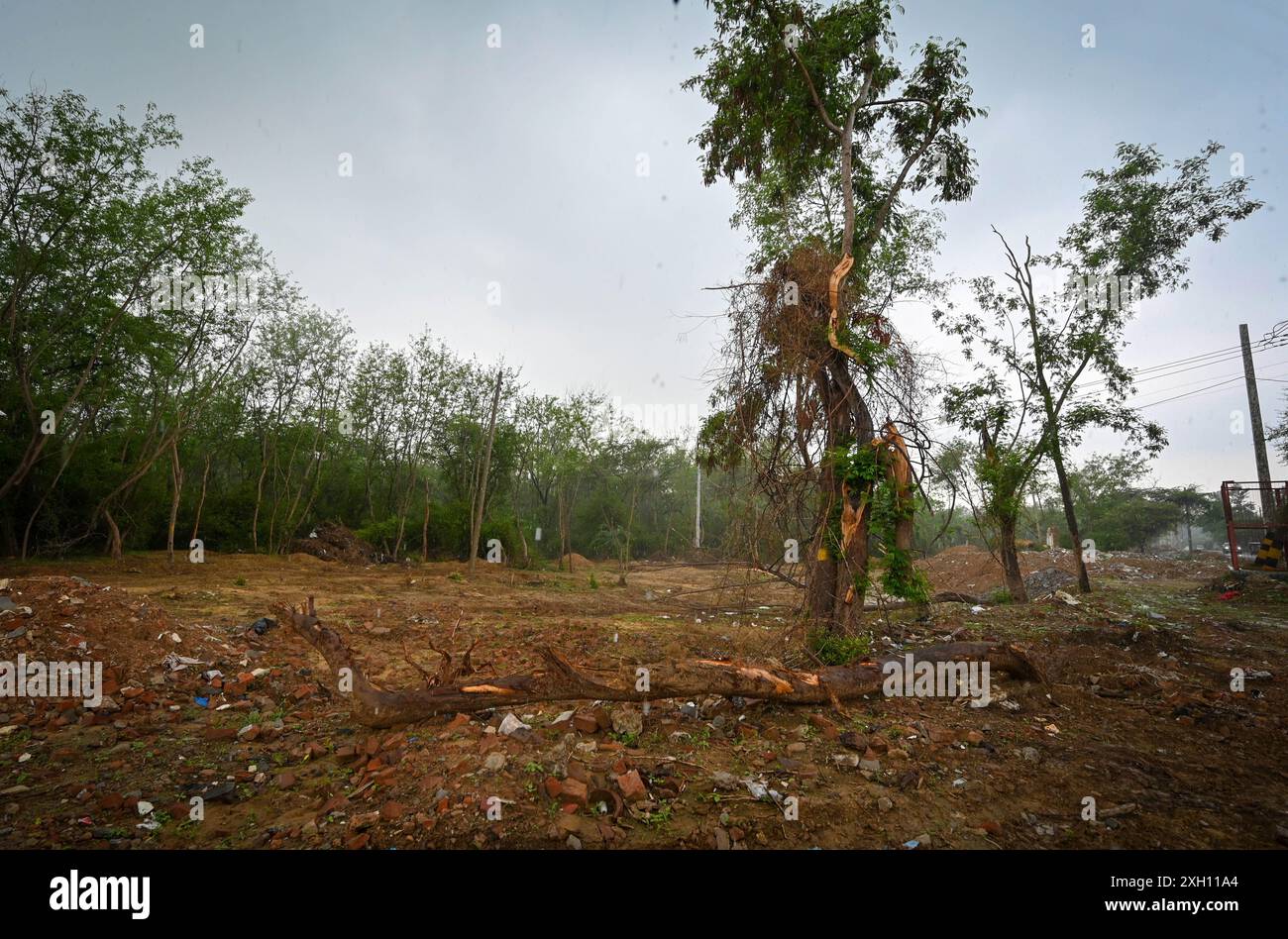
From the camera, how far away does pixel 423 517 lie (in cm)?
2552

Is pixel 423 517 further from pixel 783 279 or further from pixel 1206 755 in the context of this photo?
pixel 1206 755

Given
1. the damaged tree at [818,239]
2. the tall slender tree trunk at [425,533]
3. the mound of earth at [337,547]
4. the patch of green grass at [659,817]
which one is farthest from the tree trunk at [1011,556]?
the mound of earth at [337,547]

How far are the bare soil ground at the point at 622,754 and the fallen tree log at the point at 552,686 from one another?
189mm

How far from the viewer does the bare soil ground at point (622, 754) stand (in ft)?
9.98

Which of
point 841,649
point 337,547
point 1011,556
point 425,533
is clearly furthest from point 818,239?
point 337,547

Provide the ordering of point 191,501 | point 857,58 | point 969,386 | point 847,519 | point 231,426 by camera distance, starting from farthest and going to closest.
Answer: point 231,426
point 191,501
point 969,386
point 857,58
point 847,519

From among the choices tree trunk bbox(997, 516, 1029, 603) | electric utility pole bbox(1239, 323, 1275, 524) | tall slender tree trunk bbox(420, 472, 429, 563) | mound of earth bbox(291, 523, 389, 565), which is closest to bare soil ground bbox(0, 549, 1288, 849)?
tree trunk bbox(997, 516, 1029, 603)

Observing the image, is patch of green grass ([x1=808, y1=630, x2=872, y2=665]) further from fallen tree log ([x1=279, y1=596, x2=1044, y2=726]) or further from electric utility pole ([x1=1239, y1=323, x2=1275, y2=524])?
electric utility pole ([x1=1239, y1=323, x2=1275, y2=524])

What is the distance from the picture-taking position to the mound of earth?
21.6 meters

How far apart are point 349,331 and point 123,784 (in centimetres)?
2307

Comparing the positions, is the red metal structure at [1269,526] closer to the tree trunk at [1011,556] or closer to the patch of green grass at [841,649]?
the tree trunk at [1011,556]

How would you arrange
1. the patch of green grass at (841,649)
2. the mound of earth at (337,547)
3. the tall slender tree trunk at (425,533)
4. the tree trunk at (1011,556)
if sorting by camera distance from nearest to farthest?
the patch of green grass at (841,649), the tree trunk at (1011,556), the mound of earth at (337,547), the tall slender tree trunk at (425,533)

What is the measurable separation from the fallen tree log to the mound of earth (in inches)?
752
